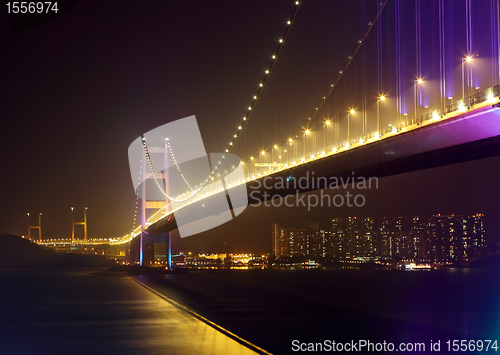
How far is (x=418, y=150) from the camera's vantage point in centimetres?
1842

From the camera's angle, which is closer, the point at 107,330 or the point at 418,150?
the point at 107,330

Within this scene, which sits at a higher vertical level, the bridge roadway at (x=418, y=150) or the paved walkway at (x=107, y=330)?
the bridge roadway at (x=418, y=150)

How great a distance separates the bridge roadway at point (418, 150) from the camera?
15.3m

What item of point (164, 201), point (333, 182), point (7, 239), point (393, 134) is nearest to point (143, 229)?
point (164, 201)

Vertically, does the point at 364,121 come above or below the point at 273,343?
above

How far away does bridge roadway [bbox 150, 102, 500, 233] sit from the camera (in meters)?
15.3

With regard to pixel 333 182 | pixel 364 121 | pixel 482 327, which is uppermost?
pixel 364 121

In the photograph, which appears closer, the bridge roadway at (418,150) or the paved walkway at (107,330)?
the paved walkway at (107,330)

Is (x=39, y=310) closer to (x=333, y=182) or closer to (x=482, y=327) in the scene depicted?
(x=482, y=327)

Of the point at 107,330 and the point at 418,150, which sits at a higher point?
the point at 418,150

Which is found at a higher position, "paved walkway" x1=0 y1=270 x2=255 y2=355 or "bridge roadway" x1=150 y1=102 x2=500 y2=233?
"bridge roadway" x1=150 y1=102 x2=500 y2=233

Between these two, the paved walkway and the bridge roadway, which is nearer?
the paved walkway

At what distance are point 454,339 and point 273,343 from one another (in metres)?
3.57

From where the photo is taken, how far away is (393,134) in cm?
1858
